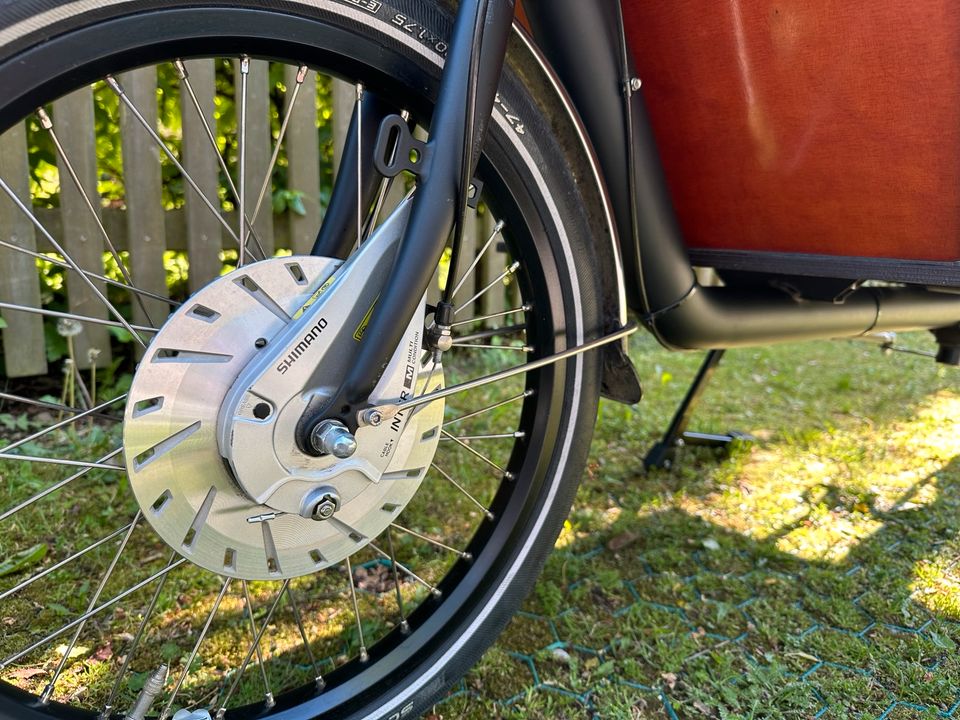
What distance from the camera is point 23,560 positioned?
1513mm

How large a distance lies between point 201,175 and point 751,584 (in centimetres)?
211

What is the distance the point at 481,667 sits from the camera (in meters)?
1.31

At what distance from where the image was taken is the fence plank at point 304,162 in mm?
2810

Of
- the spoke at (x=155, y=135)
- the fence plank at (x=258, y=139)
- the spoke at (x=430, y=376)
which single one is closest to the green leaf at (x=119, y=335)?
the fence plank at (x=258, y=139)

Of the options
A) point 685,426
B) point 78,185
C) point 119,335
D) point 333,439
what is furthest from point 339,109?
point 333,439

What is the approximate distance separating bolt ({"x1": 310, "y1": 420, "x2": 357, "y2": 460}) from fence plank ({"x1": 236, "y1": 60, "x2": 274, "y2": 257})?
1.75 meters

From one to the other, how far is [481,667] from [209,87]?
2.07m

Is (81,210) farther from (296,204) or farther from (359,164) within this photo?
(359,164)

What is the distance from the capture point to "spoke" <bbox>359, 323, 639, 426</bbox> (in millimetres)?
972

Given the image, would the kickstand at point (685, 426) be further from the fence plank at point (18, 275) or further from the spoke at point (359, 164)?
the fence plank at point (18, 275)

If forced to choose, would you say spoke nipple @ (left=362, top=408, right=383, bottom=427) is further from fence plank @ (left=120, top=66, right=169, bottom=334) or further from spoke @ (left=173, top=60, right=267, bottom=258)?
fence plank @ (left=120, top=66, right=169, bottom=334)

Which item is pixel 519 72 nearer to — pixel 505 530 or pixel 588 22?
pixel 588 22

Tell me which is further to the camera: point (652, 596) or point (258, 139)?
point (258, 139)

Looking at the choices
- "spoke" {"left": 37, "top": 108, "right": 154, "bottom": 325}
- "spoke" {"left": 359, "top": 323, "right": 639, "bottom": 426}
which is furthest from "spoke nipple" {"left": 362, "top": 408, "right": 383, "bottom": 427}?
"spoke" {"left": 37, "top": 108, "right": 154, "bottom": 325}
